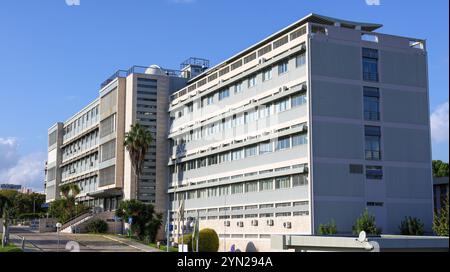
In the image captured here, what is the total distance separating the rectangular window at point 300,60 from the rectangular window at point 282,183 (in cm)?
1011

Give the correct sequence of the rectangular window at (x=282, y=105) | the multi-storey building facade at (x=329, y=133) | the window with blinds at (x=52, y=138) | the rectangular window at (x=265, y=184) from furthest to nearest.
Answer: the window with blinds at (x=52, y=138)
the rectangular window at (x=265, y=184)
the rectangular window at (x=282, y=105)
the multi-storey building facade at (x=329, y=133)

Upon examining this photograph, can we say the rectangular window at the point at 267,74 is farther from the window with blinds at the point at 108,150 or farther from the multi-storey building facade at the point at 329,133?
the window with blinds at the point at 108,150

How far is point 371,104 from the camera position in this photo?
51.1m

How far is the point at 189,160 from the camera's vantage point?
235 ft

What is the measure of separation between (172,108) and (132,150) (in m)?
7.63

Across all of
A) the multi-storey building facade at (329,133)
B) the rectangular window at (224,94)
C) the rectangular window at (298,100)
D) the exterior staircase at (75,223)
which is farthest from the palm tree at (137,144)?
the rectangular window at (298,100)

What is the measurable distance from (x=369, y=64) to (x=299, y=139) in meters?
9.35

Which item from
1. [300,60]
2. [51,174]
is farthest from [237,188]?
[51,174]

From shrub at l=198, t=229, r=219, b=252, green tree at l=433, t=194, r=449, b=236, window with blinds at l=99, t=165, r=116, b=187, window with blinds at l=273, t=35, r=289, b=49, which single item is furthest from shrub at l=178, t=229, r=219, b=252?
window with blinds at l=99, t=165, r=116, b=187

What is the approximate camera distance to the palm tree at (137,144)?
7225 cm

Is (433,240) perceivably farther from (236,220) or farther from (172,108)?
(172,108)

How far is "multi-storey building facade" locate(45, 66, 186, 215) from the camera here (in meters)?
75.8

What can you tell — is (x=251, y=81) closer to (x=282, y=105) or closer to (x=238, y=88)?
(x=238, y=88)
